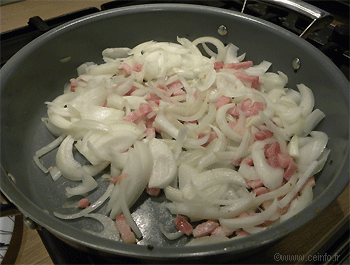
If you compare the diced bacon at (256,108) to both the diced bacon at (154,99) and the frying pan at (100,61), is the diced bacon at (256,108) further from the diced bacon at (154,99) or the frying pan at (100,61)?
the diced bacon at (154,99)

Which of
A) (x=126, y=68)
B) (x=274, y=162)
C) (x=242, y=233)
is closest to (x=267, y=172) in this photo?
(x=274, y=162)

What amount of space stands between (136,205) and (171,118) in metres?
0.28

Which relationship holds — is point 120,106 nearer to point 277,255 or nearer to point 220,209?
point 220,209

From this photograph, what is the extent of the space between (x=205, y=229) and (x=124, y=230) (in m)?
0.19

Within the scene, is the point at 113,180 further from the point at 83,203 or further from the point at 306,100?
the point at 306,100

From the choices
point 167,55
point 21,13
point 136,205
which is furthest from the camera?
point 21,13

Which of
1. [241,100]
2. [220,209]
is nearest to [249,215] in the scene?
[220,209]

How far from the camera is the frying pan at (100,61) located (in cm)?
49

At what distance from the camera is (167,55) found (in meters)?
1.01

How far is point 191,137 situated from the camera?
0.81 metres

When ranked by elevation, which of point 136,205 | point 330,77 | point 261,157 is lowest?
point 136,205

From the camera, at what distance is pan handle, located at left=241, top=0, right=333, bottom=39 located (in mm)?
848

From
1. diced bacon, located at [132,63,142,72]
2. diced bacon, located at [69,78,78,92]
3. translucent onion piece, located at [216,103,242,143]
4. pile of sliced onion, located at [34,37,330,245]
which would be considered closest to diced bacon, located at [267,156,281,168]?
pile of sliced onion, located at [34,37,330,245]

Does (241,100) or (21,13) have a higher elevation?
(241,100)
